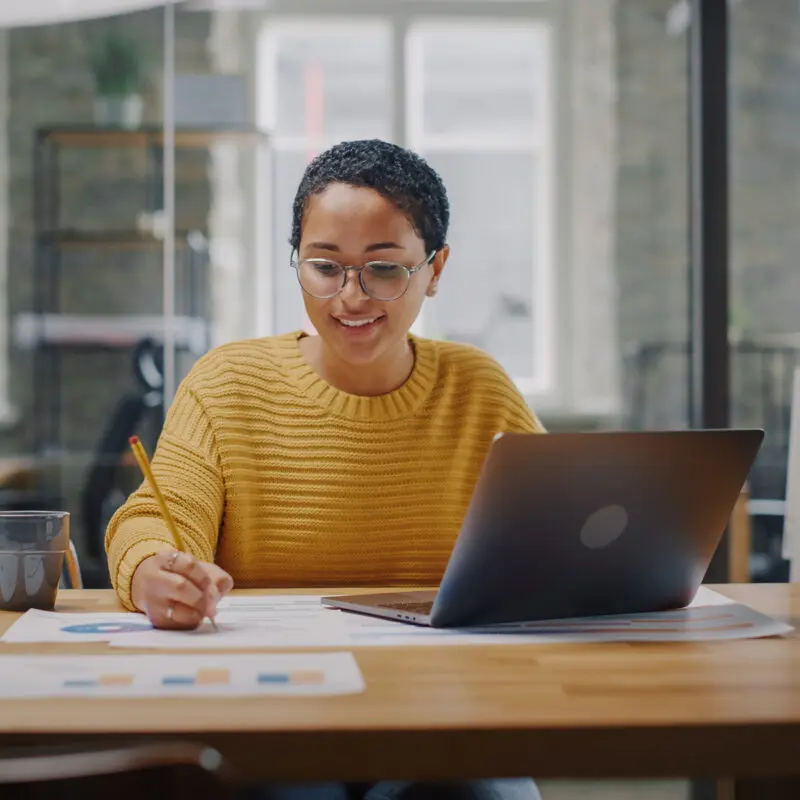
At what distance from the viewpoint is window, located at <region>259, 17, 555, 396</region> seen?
12.7 ft

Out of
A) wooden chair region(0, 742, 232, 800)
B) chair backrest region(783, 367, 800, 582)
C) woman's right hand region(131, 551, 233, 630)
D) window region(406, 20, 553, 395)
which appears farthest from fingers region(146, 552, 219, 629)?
window region(406, 20, 553, 395)

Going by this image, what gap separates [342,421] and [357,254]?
0.75 ft

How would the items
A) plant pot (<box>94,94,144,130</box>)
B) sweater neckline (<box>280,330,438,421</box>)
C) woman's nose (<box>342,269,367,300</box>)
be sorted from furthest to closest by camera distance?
plant pot (<box>94,94,144,130</box>)
sweater neckline (<box>280,330,438,421</box>)
woman's nose (<box>342,269,367,300</box>)

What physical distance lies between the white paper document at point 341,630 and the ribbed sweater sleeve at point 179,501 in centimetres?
8

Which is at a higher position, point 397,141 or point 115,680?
point 397,141

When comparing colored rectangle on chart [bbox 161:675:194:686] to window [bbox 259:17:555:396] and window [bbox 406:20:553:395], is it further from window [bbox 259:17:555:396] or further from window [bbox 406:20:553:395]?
window [bbox 406:20:553:395]

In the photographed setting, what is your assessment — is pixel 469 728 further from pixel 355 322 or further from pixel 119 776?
pixel 355 322

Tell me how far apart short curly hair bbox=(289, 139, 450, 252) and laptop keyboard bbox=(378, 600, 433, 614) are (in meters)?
0.59

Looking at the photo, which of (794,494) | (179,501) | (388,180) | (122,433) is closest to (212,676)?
(179,501)

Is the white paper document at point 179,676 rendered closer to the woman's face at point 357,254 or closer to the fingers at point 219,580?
the fingers at point 219,580

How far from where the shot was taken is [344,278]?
4.71ft

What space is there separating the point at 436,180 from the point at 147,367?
215 cm

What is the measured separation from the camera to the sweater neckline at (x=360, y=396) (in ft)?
5.01

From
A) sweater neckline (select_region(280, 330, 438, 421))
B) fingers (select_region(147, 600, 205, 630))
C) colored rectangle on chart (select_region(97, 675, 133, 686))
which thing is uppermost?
sweater neckline (select_region(280, 330, 438, 421))
